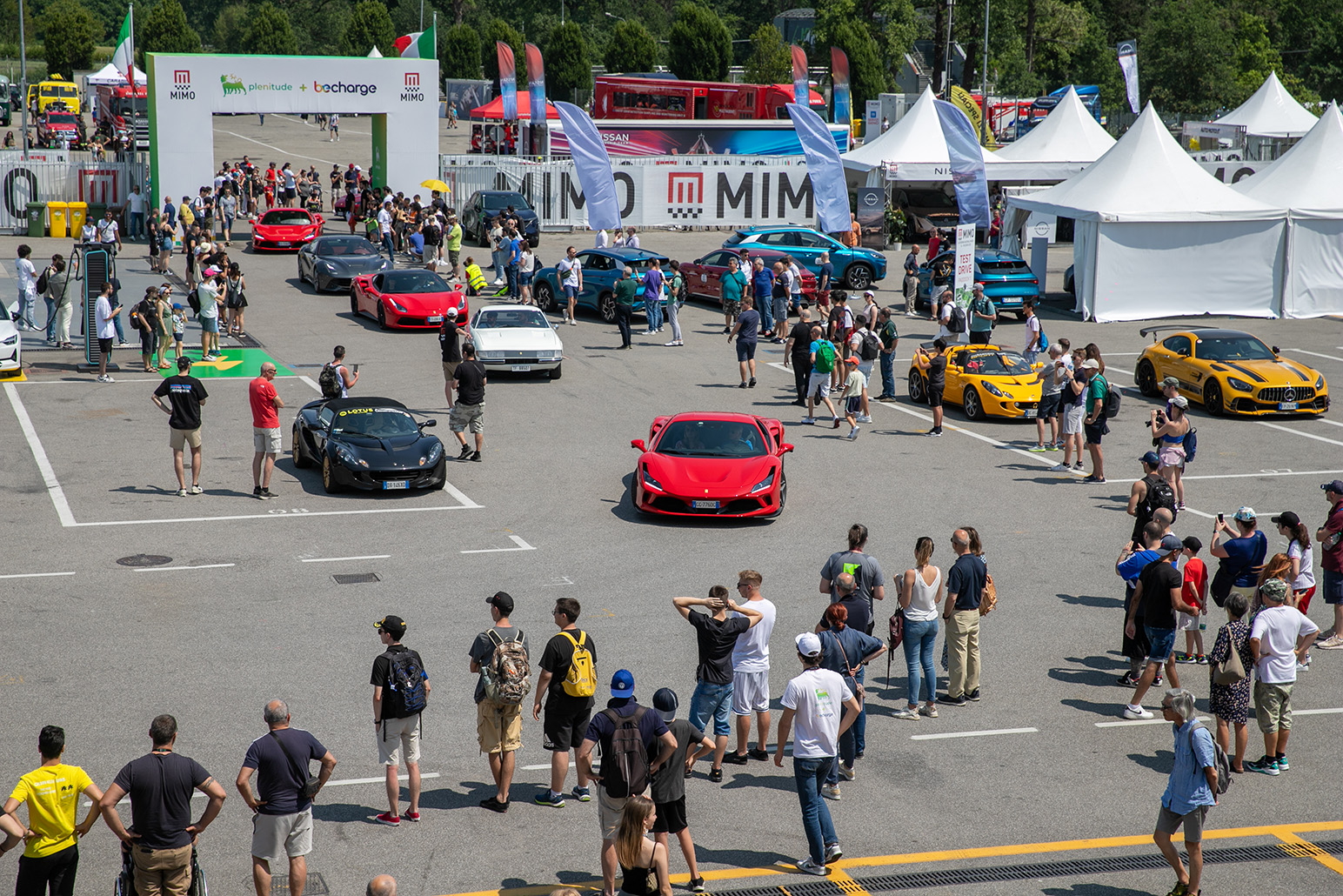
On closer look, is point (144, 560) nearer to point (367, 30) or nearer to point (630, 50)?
point (630, 50)

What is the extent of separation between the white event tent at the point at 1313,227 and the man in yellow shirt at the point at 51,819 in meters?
32.9

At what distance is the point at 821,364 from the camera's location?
74.0 feet

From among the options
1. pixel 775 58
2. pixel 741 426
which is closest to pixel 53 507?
pixel 741 426

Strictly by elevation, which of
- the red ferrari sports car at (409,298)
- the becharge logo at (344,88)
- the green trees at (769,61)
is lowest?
the red ferrari sports car at (409,298)

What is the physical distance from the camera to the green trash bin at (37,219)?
4244 centimetres

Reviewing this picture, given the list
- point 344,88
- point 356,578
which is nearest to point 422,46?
point 344,88

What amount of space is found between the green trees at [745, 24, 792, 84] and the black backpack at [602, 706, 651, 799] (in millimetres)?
80249

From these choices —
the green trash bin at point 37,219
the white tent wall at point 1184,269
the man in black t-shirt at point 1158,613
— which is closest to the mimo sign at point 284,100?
the green trash bin at point 37,219

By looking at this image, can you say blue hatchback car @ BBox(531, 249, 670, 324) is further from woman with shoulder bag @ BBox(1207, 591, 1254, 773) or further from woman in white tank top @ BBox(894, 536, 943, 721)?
woman with shoulder bag @ BBox(1207, 591, 1254, 773)

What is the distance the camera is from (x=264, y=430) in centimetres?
1769

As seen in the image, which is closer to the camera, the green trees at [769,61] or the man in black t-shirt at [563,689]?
the man in black t-shirt at [563,689]

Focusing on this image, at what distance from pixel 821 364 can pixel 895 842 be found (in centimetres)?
1406

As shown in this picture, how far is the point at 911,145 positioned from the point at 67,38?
238ft

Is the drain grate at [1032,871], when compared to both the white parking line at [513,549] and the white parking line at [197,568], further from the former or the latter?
the white parking line at [197,568]
